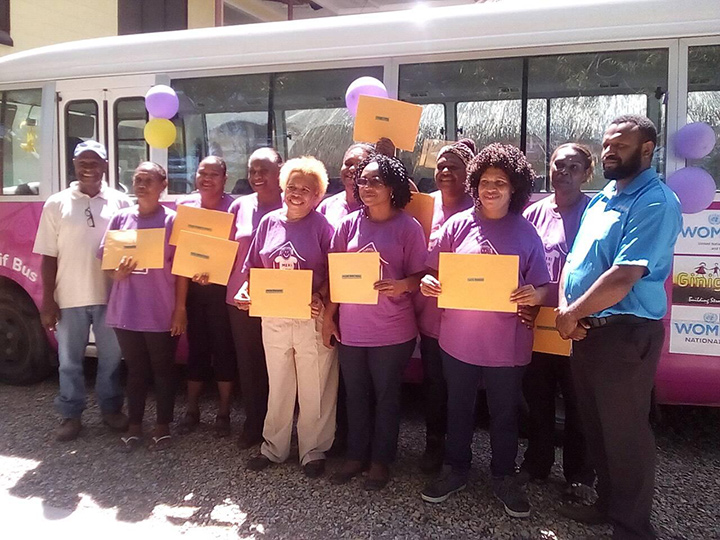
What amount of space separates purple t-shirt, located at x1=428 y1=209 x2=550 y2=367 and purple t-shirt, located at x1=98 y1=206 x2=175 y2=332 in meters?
1.79

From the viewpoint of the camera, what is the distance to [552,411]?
10.7 ft

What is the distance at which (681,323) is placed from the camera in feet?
11.6

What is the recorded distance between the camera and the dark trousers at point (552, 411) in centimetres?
323

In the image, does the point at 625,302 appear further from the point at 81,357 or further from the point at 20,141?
the point at 20,141

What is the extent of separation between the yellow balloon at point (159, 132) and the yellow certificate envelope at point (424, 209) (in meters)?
2.04

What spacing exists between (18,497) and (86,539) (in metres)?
0.69

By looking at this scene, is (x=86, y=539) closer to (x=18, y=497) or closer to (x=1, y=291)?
(x=18, y=497)

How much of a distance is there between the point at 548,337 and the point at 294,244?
1.46 m

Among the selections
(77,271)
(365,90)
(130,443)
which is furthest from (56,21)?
(130,443)

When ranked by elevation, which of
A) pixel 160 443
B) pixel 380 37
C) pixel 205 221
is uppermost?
pixel 380 37

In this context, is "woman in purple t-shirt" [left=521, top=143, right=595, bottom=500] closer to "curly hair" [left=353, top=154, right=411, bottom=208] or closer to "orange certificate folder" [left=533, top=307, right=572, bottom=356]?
"orange certificate folder" [left=533, top=307, right=572, bottom=356]

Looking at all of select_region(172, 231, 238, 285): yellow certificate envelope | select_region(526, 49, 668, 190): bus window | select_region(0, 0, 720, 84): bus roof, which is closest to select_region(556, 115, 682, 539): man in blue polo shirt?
select_region(526, 49, 668, 190): bus window

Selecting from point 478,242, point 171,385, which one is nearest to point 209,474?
point 171,385

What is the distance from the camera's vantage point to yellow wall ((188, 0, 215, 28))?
1251 cm
